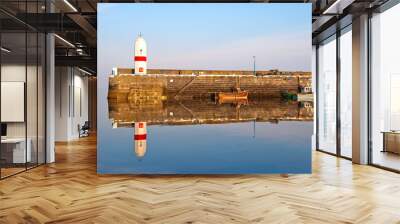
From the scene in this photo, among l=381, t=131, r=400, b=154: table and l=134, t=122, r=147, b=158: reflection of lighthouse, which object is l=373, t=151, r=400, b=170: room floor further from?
l=134, t=122, r=147, b=158: reflection of lighthouse

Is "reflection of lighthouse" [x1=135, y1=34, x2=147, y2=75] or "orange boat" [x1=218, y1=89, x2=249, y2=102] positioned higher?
"reflection of lighthouse" [x1=135, y1=34, x2=147, y2=75]

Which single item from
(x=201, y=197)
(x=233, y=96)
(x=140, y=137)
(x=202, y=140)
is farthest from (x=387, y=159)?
(x=140, y=137)

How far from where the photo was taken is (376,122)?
7.35 meters

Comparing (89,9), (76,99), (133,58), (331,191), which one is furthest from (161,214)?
(76,99)

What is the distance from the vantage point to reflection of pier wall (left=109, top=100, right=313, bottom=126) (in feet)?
20.8

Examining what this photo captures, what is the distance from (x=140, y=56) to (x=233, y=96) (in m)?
1.67

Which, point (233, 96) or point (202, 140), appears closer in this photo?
point (202, 140)

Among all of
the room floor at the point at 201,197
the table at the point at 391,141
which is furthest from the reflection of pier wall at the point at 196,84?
the table at the point at 391,141

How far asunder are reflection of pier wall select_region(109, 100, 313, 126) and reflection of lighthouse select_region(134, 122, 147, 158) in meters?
0.10

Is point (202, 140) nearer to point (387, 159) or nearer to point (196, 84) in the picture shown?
point (196, 84)

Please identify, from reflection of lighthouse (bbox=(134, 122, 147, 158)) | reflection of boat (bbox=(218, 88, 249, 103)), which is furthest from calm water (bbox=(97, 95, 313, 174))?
reflection of boat (bbox=(218, 88, 249, 103))

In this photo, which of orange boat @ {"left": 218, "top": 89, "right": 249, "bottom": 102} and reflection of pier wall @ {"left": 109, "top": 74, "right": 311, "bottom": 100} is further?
orange boat @ {"left": 218, "top": 89, "right": 249, "bottom": 102}

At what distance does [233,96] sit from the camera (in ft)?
22.0

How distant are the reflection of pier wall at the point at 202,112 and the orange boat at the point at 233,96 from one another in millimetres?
103
